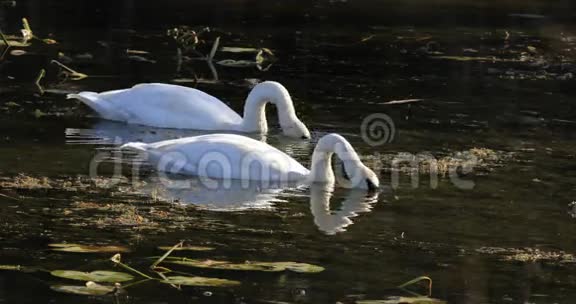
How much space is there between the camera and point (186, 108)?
13.3 meters

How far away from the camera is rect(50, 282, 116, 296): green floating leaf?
7656mm

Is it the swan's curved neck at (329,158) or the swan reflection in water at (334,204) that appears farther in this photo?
the swan's curved neck at (329,158)

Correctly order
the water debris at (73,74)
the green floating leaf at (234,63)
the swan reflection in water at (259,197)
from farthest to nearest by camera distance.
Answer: the green floating leaf at (234,63) → the water debris at (73,74) → the swan reflection in water at (259,197)

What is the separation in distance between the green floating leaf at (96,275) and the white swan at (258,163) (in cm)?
306

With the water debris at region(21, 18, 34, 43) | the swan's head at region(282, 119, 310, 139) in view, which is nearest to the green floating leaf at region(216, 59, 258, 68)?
the water debris at region(21, 18, 34, 43)

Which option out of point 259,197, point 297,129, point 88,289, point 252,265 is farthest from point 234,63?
point 88,289

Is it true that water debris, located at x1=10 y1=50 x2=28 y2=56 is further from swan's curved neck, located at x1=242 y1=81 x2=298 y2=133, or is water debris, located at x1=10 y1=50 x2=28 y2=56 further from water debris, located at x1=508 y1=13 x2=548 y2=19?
water debris, located at x1=508 y1=13 x2=548 y2=19

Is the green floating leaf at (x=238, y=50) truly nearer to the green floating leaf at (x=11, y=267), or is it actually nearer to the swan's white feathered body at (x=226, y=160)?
the swan's white feathered body at (x=226, y=160)

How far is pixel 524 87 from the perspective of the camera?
1577cm

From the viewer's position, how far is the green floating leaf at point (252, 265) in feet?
27.1

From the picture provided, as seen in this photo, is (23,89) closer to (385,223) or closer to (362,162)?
(362,162)

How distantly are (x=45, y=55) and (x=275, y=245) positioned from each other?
8037mm

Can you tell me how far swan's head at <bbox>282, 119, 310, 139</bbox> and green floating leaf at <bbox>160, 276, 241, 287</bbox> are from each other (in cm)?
497

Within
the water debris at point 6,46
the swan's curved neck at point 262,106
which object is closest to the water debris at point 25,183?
the swan's curved neck at point 262,106
